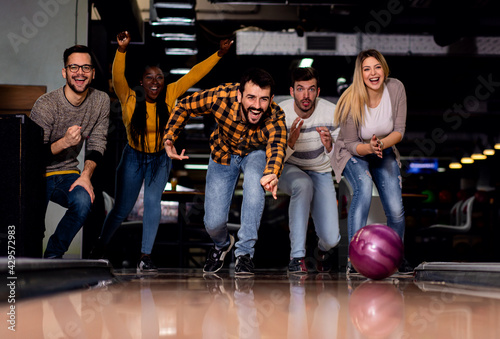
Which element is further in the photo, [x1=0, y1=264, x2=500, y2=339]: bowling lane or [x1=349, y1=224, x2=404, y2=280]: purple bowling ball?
[x1=349, y1=224, x2=404, y2=280]: purple bowling ball

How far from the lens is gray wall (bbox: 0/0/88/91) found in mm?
5348

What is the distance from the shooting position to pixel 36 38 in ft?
17.7

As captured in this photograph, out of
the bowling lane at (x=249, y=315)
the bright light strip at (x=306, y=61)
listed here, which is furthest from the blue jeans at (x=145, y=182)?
the bright light strip at (x=306, y=61)

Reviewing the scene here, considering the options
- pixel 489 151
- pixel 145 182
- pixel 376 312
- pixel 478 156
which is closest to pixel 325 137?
pixel 145 182

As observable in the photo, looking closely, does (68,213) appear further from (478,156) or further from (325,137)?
(478,156)

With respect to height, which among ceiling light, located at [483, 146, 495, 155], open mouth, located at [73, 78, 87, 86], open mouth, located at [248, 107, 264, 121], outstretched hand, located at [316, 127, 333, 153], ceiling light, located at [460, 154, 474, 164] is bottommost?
outstretched hand, located at [316, 127, 333, 153]

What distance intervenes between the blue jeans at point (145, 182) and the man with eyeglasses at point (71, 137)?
0.29 metres

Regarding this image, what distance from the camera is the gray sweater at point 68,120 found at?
3314 mm

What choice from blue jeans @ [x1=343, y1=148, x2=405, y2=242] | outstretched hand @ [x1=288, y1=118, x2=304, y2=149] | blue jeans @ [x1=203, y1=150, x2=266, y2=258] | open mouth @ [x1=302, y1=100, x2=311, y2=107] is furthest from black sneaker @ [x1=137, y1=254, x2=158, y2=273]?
open mouth @ [x1=302, y1=100, x2=311, y2=107]

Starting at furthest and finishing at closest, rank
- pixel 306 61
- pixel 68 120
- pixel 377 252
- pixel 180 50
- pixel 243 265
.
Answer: pixel 306 61 < pixel 180 50 < pixel 68 120 < pixel 243 265 < pixel 377 252

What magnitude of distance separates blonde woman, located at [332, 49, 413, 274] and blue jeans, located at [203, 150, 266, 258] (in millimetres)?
633

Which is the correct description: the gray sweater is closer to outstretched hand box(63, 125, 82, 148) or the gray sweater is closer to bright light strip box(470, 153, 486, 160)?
outstretched hand box(63, 125, 82, 148)

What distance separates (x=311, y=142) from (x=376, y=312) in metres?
2.55

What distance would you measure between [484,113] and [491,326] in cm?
1187
